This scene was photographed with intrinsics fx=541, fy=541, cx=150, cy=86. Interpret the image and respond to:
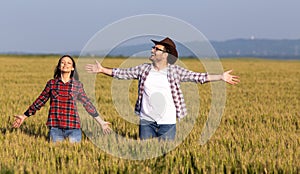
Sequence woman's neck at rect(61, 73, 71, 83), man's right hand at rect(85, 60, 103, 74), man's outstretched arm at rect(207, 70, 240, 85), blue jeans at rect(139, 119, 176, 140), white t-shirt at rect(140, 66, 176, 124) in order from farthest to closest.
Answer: woman's neck at rect(61, 73, 71, 83) < blue jeans at rect(139, 119, 176, 140) < white t-shirt at rect(140, 66, 176, 124) < man's right hand at rect(85, 60, 103, 74) < man's outstretched arm at rect(207, 70, 240, 85)

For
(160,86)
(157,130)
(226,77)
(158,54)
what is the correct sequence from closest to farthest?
(226,77)
(158,54)
(160,86)
(157,130)

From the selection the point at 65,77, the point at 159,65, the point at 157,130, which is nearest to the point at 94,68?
the point at 65,77

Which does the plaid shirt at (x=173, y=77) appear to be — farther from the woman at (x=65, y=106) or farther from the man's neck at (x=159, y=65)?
the woman at (x=65, y=106)

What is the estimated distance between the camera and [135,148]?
17.8ft

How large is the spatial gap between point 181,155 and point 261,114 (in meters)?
5.13

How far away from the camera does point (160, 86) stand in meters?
5.88

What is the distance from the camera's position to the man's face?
18.9ft

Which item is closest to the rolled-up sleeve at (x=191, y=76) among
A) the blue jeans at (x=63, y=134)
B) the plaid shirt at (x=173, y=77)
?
the plaid shirt at (x=173, y=77)

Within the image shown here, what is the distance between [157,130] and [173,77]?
2.07 feet

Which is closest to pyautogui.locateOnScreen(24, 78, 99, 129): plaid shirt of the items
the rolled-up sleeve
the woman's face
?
the woman's face

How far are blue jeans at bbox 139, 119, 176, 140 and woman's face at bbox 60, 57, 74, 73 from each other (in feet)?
3.23

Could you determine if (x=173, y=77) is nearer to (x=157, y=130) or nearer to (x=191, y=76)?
(x=191, y=76)

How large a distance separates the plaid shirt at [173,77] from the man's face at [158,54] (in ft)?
0.52

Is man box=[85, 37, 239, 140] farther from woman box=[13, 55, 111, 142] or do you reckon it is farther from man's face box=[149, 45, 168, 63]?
woman box=[13, 55, 111, 142]
